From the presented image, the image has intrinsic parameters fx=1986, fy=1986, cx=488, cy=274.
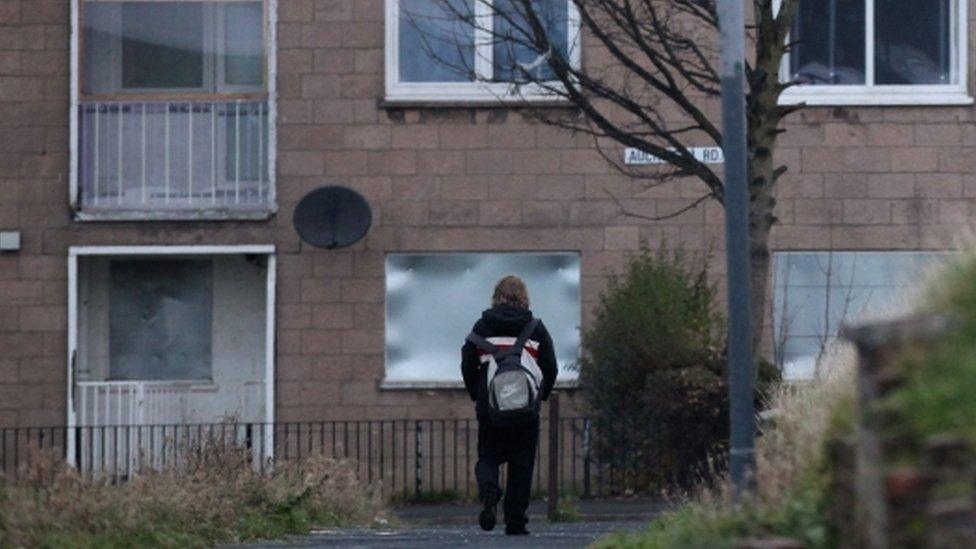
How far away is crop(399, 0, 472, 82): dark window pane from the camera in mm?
20859

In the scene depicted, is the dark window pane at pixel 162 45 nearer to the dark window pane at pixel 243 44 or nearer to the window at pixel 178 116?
the window at pixel 178 116

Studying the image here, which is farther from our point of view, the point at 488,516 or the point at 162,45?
the point at 162,45

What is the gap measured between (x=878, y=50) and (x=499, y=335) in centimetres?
969

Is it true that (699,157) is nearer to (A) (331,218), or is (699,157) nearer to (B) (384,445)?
(A) (331,218)

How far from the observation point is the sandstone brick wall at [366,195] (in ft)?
68.9

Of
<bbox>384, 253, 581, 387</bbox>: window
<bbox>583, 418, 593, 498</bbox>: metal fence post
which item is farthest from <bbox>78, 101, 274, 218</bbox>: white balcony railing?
<bbox>583, 418, 593, 498</bbox>: metal fence post

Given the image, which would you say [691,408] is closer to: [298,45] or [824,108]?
[824,108]

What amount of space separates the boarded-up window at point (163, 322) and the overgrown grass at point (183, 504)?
652cm

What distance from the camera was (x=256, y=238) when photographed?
21156 mm

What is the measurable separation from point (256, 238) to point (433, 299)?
6.55 ft

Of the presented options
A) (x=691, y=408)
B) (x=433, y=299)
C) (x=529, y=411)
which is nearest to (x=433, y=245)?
(x=433, y=299)

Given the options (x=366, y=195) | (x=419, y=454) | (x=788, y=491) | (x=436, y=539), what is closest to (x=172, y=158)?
(x=366, y=195)

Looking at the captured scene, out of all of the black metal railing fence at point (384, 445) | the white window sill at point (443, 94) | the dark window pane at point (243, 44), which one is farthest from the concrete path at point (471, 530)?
the dark window pane at point (243, 44)

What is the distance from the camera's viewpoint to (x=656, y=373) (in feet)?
63.2
